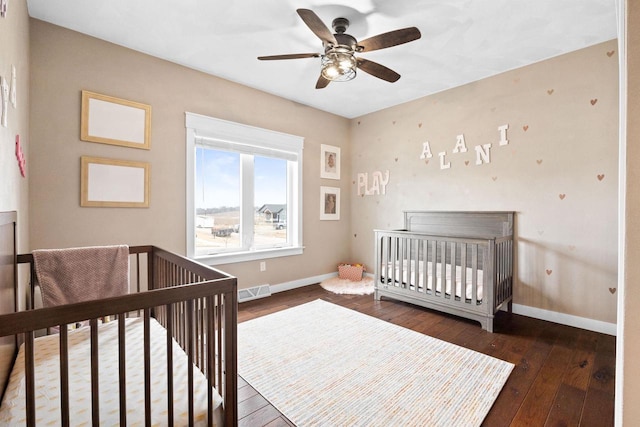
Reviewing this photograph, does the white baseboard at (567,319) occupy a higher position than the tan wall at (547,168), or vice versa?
the tan wall at (547,168)

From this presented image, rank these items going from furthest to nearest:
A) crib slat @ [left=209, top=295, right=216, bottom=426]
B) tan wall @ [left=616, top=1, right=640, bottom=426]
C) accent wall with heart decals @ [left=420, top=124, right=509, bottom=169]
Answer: accent wall with heart decals @ [left=420, top=124, right=509, bottom=169] → crib slat @ [left=209, top=295, right=216, bottom=426] → tan wall @ [left=616, top=1, right=640, bottom=426]

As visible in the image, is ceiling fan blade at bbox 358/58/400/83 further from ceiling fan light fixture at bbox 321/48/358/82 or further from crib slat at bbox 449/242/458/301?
crib slat at bbox 449/242/458/301

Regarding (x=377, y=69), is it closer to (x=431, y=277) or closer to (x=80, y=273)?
(x=431, y=277)

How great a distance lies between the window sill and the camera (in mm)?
2953

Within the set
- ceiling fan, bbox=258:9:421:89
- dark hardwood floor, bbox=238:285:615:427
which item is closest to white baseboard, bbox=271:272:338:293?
dark hardwood floor, bbox=238:285:615:427

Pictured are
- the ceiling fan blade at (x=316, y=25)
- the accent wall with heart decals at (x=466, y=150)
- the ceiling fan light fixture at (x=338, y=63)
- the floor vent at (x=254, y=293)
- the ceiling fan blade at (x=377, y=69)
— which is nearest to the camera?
the ceiling fan blade at (x=316, y=25)

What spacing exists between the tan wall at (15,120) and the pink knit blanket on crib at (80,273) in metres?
0.30

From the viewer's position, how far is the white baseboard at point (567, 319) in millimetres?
2375

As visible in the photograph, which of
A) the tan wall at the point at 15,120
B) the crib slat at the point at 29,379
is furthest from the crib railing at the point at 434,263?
the tan wall at the point at 15,120

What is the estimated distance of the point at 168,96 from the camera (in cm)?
270

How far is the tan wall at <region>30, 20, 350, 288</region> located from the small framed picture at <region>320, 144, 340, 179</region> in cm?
58

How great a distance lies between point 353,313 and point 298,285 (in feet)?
3.61

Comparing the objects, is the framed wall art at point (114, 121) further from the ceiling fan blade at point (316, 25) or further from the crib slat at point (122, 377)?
the crib slat at point (122, 377)

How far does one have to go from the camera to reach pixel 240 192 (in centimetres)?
330
